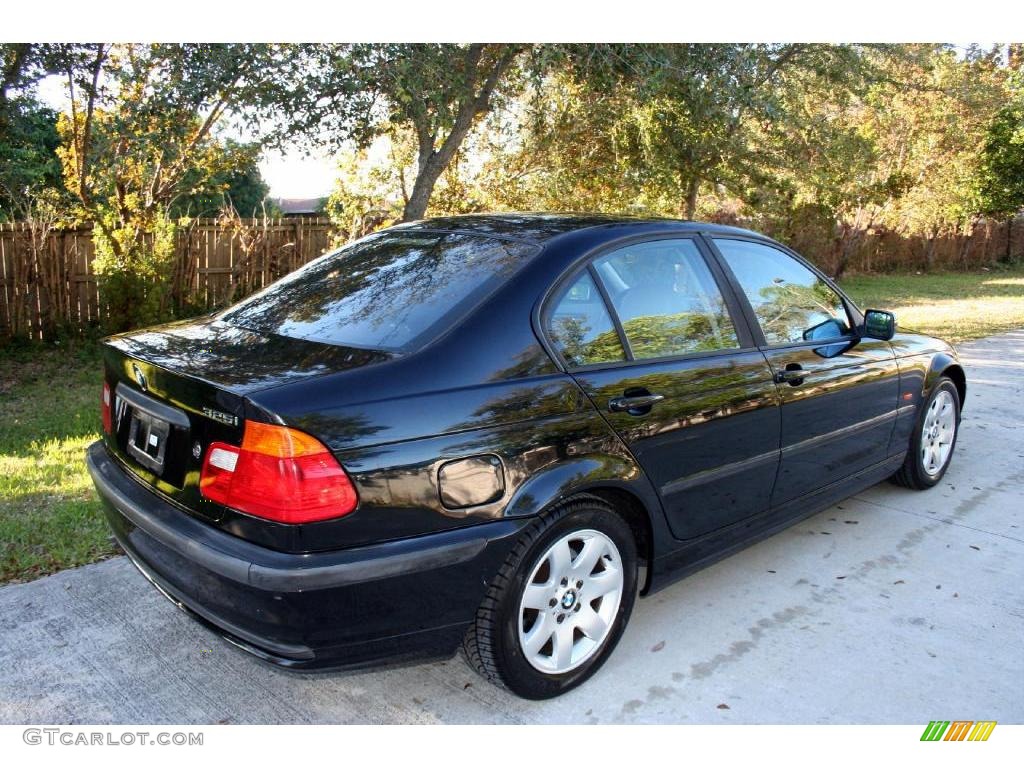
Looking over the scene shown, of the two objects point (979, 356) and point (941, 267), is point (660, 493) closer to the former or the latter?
point (979, 356)

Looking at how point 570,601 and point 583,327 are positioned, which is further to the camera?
point 583,327

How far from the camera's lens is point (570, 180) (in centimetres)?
1242

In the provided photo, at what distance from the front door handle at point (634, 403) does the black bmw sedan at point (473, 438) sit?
0.01 meters

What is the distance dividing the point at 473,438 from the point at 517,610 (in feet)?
1.94

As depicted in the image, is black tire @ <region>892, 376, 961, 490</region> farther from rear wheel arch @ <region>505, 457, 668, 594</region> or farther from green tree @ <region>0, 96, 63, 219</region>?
green tree @ <region>0, 96, 63, 219</region>

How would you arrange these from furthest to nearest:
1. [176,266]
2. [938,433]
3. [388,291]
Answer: [176,266] → [938,433] → [388,291]

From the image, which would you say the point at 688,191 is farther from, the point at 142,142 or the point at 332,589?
the point at 332,589

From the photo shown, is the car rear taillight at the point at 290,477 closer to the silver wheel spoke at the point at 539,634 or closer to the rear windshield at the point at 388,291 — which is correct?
the rear windshield at the point at 388,291

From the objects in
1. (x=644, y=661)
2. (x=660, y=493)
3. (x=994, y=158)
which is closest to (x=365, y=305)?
(x=660, y=493)

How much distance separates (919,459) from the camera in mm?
4648

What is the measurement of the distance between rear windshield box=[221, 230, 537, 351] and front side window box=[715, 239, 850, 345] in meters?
1.17

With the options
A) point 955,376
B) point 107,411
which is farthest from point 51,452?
point 955,376

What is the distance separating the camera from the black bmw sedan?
224 cm
